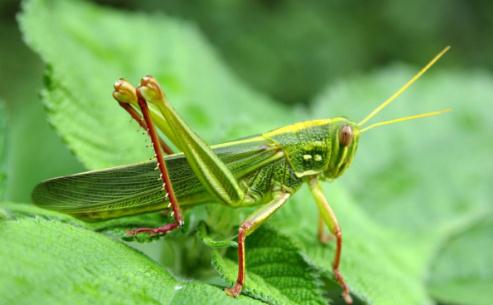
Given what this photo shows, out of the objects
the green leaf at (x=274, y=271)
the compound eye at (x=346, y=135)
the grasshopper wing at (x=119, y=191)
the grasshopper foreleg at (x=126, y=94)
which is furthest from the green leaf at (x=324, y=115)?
the compound eye at (x=346, y=135)

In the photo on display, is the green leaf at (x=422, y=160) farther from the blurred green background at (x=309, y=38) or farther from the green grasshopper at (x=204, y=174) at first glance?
the blurred green background at (x=309, y=38)

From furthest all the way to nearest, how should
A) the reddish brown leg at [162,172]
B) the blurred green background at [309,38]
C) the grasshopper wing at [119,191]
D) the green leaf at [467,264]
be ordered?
the blurred green background at [309,38] → the green leaf at [467,264] → the grasshopper wing at [119,191] → the reddish brown leg at [162,172]

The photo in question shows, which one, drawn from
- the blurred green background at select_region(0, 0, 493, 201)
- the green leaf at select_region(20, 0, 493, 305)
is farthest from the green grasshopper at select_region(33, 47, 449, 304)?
the blurred green background at select_region(0, 0, 493, 201)

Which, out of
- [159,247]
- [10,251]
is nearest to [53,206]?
[159,247]

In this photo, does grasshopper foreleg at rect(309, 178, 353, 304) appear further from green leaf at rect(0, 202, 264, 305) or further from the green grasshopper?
green leaf at rect(0, 202, 264, 305)

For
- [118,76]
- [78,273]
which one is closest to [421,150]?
[118,76]

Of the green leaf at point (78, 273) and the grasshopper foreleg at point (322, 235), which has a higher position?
the grasshopper foreleg at point (322, 235)

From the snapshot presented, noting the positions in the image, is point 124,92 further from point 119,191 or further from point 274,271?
point 274,271
